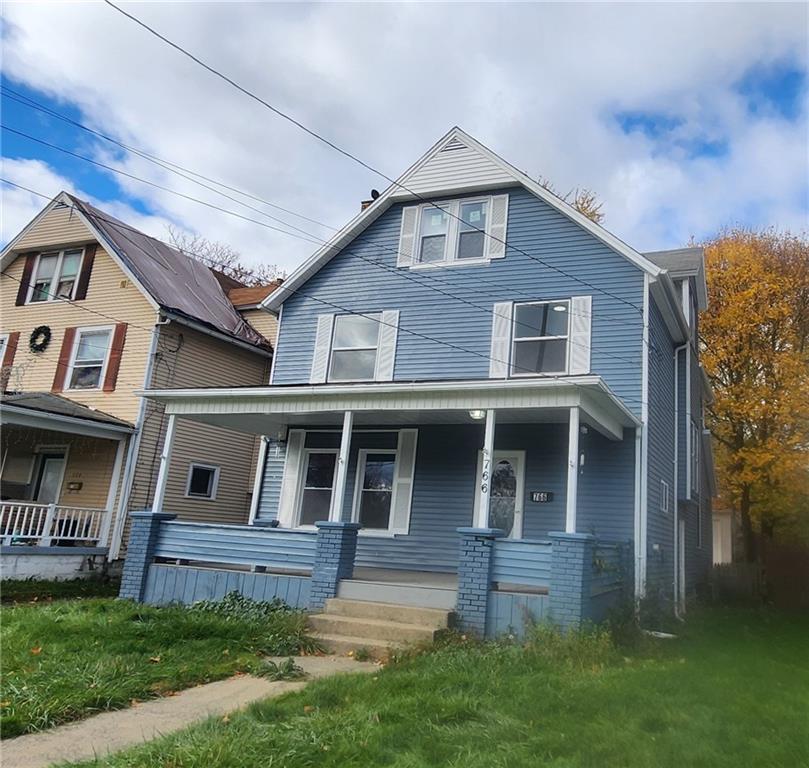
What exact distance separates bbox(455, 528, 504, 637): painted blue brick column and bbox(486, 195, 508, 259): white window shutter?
599cm

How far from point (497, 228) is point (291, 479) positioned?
613cm

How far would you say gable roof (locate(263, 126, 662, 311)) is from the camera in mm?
12602

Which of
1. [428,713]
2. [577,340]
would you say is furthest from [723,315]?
[428,713]

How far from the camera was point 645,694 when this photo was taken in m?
5.69

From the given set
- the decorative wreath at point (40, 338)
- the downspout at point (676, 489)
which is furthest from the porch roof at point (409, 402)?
the decorative wreath at point (40, 338)

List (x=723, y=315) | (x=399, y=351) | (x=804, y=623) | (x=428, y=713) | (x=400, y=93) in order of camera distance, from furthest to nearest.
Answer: (x=723, y=315) → (x=804, y=623) → (x=399, y=351) → (x=400, y=93) → (x=428, y=713)

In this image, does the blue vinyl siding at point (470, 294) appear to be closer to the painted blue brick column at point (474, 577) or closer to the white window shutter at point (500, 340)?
the white window shutter at point (500, 340)

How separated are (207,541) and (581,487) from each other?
5.88m

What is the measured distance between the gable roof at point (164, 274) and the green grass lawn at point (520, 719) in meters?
11.3

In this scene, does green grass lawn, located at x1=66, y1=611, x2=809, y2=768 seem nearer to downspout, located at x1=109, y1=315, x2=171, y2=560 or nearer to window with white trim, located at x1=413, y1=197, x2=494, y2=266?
window with white trim, located at x1=413, y1=197, x2=494, y2=266

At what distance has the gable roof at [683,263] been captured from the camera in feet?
46.8

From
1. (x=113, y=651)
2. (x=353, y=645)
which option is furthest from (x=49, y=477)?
(x=353, y=645)

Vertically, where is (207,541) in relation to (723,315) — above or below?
below

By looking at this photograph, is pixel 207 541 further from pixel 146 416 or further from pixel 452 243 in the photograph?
pixel 452 243
